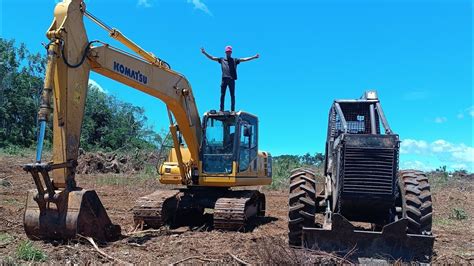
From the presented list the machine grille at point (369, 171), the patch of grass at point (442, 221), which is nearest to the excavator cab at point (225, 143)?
the machine grille at point (369, 171)

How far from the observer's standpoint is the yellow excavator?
7582 millimetres

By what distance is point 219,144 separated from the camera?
11.2 m

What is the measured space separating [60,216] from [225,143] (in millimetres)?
4532

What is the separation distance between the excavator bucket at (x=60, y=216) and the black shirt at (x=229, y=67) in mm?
4911

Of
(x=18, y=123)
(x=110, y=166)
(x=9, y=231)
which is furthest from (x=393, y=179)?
(x=18, y=123)

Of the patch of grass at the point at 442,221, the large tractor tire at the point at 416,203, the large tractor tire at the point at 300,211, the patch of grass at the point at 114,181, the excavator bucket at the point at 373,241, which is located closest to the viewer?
the excavator bucket at the point at 373,241

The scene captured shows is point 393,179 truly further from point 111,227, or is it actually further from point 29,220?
point 29,220

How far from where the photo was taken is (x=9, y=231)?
339 inches

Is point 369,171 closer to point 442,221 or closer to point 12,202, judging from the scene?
point 442,221

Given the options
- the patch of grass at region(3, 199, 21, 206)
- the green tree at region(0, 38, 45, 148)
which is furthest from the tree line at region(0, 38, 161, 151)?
the patch of grass at region(3, 199, 21, 206)

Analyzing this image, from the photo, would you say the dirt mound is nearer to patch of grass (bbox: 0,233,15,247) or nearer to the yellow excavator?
the yellow excavator

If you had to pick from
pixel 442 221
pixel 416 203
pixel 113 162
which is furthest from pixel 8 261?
pixel 113 162

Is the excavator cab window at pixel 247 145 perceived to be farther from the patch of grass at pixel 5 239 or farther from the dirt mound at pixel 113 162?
the dirt mound at pixel 113 162

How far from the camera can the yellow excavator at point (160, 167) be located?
7582mm
